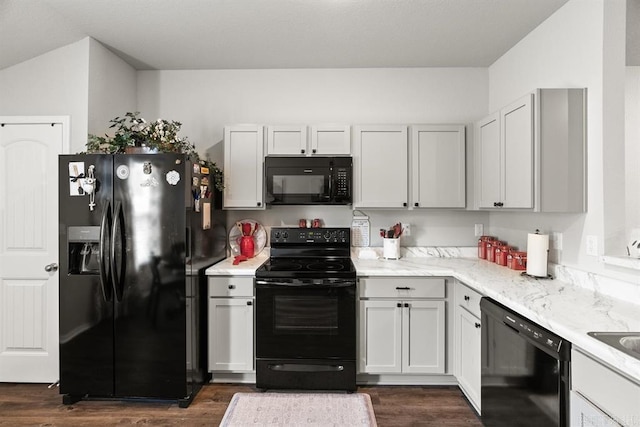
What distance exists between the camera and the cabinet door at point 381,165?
2.92 meters

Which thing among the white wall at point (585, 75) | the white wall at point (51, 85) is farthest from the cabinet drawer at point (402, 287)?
the white wall at point (51, 85)

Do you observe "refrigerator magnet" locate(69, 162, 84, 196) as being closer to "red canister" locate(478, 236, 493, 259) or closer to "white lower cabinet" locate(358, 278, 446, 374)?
"white lower cabinet" locate(358, 278, 446, 374)

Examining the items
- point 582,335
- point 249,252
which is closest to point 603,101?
point 582,335

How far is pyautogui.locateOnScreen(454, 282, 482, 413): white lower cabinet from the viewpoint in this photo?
2.19 meters

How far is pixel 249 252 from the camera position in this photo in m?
3.10

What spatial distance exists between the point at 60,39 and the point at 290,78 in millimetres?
1824

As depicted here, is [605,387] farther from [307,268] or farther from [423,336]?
Result: [307,268]

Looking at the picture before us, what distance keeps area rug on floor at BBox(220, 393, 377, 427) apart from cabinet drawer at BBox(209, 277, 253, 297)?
70cm

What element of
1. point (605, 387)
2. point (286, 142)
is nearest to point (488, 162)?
point (286, 142)

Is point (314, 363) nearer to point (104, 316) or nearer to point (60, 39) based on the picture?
point (104, 316)

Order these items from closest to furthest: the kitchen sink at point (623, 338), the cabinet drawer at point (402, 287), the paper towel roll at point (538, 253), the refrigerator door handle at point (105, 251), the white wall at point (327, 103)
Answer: the kitchen sink at point (623, 338)
the paper towel roll at point (538, 253)
the refrigerator door handle at point (105, 251)
the cabinet drawer at point (402, 287)
the white wall at point (327, 103)

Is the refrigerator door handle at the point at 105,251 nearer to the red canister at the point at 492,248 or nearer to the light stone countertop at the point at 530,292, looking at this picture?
the light stone countertop at the point at 530,292

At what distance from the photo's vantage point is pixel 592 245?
1.97 m

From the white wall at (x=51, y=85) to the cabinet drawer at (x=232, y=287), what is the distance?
1.54 meters
